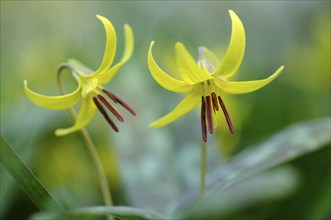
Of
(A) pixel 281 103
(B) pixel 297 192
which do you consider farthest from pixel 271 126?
(B) pixel 297 192

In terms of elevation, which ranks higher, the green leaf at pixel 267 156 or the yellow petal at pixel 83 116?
the yellow petal at pixel 83 116

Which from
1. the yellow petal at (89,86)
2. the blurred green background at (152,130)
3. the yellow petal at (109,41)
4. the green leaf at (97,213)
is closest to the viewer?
the green leaf at (97,213)

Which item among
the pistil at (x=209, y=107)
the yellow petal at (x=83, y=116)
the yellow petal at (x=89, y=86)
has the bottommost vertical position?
the pistil at (x=209, y=107)

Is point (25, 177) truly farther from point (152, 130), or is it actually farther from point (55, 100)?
point (152, 130)

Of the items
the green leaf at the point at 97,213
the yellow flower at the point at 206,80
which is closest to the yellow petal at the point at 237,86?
the yellow flower at the point at 206,80

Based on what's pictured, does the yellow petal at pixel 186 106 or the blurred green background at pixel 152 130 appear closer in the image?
the yellow petal at pixel 186 106

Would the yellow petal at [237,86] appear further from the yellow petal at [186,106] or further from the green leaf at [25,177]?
the green leaf at [25,177]

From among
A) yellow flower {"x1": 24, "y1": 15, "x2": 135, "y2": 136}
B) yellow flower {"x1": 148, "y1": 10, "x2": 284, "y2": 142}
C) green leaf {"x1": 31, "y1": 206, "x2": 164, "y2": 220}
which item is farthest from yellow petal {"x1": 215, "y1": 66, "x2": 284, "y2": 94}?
green leaf {"x1": 31, "y1": 206, "x2": 164, "y2": 220}
